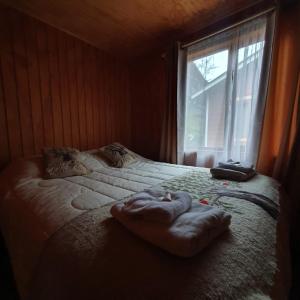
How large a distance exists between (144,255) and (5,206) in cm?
121

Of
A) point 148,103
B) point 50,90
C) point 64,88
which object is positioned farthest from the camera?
point 148,103

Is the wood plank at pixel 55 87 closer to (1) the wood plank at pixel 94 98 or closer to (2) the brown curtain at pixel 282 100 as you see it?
(1) the wood plank at pixel 94 98

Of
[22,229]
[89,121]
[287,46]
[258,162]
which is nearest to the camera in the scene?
[22,229]

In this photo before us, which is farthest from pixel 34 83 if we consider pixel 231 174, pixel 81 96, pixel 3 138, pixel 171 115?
pixel 231 174

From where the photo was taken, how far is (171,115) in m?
2.40

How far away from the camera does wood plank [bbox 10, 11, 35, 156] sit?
1.84 m

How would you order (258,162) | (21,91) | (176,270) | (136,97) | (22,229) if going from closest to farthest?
(176,270), (22,229), (258,162), (21,91), (136,97)

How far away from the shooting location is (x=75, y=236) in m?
0.73

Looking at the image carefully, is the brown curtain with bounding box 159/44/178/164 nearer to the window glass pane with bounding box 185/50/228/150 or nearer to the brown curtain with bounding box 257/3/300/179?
Answer: the window glass pane with bounding box 185/50/228/150

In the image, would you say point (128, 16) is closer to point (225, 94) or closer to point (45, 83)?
point (45, 83)

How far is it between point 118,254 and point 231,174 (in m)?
1.15

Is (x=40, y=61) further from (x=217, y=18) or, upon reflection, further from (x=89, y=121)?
(x=217, y=18)

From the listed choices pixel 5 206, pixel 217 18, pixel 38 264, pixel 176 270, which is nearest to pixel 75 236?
pixel 38 264

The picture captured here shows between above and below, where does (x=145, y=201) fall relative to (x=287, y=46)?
below
